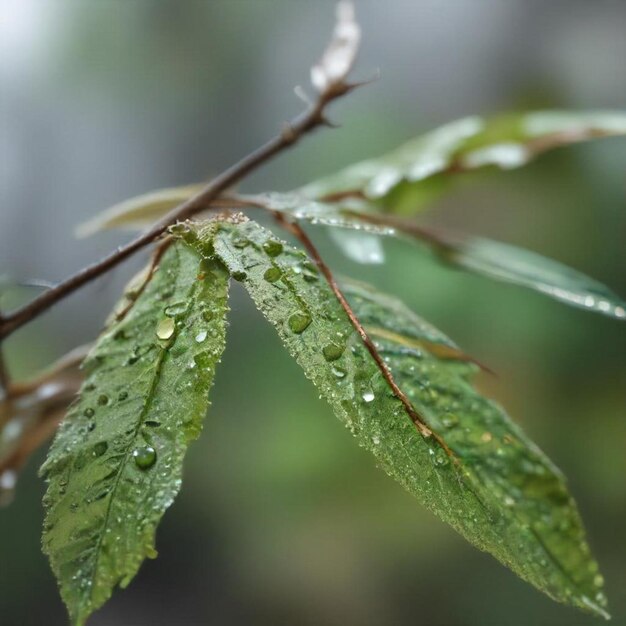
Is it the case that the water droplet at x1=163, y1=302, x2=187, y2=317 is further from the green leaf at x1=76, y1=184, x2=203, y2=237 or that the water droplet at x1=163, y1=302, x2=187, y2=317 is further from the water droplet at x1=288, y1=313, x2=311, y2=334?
the green leaf at x1=76, y1=184, x2=203, y2=237

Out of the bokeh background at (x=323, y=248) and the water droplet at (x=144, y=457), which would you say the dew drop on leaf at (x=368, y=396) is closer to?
the water droplet at (x=144, y=457)

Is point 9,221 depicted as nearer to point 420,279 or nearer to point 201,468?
point 201,468

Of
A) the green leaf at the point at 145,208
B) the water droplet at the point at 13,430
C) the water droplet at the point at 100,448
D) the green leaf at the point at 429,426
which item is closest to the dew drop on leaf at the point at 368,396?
the green leaf at the point at 429,426

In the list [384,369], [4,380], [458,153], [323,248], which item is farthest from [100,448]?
[323,248]

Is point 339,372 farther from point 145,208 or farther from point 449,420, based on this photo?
point 145,208

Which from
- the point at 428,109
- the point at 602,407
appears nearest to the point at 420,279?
the point at 602,407

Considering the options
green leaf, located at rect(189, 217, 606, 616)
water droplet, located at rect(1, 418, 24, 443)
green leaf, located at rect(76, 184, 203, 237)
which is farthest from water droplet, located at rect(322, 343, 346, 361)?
water droplet, located at rect(1, 418, 24, 443)
